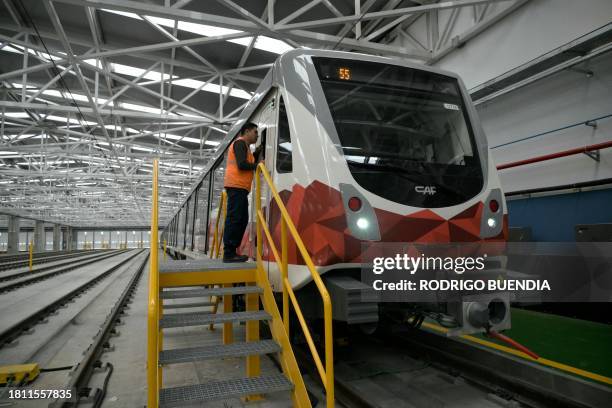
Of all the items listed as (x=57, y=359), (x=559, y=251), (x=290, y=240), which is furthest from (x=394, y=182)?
(x=57, y=359)

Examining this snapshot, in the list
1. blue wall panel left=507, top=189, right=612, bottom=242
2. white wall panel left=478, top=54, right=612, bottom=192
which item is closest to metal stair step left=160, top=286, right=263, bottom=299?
blue wall panel left=507, top=189, right=612, bottom=242

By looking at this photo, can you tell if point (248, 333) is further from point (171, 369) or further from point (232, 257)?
point (171, 369)

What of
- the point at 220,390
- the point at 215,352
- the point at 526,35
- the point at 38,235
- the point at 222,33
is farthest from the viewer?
the point at 38,235

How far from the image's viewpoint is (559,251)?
5098 mm

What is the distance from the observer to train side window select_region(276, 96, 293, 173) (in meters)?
3.46

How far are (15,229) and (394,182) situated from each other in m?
42.4

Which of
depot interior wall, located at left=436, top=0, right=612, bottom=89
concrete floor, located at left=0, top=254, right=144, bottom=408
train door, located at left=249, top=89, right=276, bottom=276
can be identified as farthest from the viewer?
depot interior wall, located at left=436, top=0, right=612, bottom=89

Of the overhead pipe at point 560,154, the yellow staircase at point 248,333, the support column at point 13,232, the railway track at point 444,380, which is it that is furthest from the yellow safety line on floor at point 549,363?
the support column at point 13,232

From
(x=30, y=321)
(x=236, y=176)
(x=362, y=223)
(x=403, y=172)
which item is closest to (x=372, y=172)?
(x=403, y=172)

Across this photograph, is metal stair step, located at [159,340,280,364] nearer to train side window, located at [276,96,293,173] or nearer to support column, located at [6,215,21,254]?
train side window, located at [276,96,293,173]

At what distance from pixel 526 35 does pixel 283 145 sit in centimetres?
546

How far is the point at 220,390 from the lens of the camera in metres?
2.68

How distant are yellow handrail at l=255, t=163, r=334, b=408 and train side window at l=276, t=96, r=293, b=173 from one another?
0.16 meters

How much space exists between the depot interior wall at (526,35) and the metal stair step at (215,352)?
5999 millimetres
